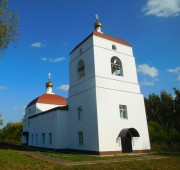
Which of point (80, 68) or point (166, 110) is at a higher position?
point (80, 68)

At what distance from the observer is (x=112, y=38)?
71.1 feet

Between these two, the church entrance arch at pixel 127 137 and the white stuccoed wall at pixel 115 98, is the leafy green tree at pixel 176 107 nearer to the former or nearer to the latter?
the white stuccoed wall at pixel 115 98

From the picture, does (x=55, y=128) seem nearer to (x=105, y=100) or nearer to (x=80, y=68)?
(x=80, y=68)

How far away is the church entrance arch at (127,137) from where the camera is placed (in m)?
17.4

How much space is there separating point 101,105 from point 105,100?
2.24 ft

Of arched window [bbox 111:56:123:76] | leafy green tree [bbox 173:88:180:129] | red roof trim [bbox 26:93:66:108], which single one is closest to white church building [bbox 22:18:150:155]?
arched window [bbox 111:56:123:76]

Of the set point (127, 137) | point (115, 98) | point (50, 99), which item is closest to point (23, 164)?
point (127, 137)

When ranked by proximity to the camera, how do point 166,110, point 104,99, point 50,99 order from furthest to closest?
point 166,110 < point 50,99 < point 104,99

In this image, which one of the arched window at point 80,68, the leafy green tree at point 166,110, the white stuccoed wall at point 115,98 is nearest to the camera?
the white stuccoed wall at point 115,98

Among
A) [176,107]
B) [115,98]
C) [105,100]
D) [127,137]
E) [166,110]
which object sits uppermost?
[176,107]

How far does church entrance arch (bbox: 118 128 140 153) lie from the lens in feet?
57.1

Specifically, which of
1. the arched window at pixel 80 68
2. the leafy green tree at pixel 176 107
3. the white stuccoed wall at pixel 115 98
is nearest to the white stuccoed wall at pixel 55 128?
the arched window at pixel 80 68

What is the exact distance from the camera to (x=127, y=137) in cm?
1806

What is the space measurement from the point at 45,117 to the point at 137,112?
12.1 metres
